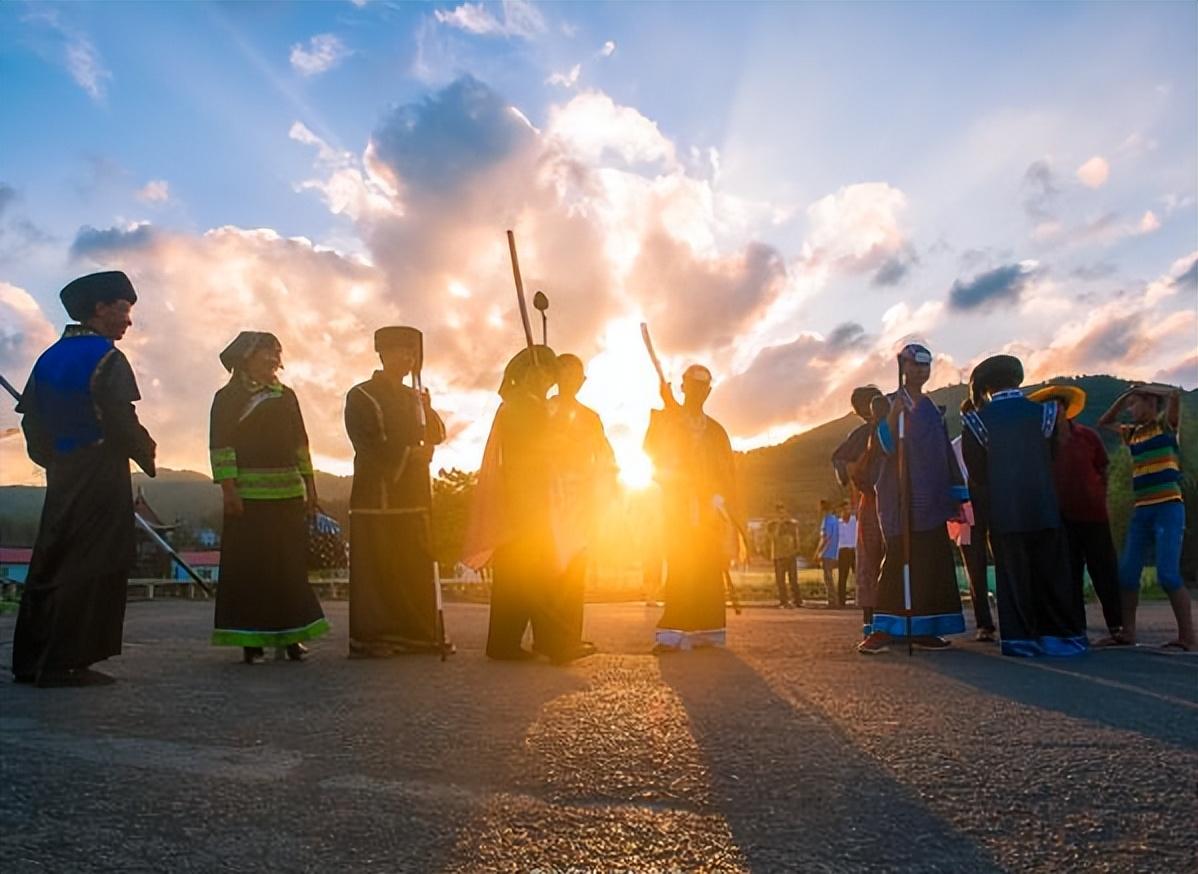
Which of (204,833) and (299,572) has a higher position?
(299,572)

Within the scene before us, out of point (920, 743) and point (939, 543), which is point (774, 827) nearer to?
point (920, 743)

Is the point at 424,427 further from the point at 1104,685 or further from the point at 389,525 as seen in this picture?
the point at 1104,685

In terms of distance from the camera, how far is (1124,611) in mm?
7000

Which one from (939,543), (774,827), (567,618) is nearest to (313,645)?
(567,618)

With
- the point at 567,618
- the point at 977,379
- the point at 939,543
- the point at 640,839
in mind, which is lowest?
the point at 640,839

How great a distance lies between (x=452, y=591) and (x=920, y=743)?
2774 cm

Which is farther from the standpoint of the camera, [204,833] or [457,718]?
[457,718]

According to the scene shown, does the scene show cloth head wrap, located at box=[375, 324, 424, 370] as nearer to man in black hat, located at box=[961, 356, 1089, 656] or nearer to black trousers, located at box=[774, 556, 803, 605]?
man in black hat, located at box=[961, 356, 1089, 656]

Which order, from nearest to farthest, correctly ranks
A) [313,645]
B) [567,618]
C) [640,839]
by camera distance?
[640,839], [567,618], [313,645]

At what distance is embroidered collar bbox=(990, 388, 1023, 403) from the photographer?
6.81 metres

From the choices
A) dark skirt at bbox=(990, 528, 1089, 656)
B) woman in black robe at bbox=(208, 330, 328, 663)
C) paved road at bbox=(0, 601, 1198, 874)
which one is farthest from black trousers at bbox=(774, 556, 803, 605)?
paved road at bbox=(0, 601, 1198, 874)

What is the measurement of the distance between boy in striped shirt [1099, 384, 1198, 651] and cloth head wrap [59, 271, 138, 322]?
22.6 feet

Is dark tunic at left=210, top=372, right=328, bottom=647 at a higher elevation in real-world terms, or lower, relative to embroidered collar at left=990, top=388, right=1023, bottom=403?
lower

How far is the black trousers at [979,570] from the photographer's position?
7.78 metres
